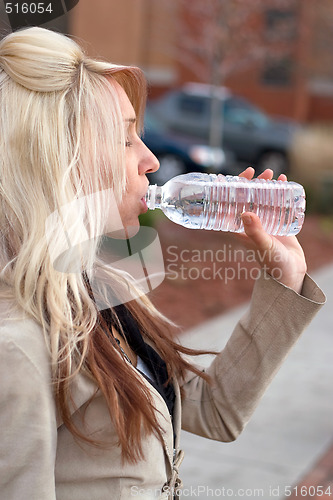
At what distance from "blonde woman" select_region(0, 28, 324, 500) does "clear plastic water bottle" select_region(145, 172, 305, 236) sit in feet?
1.75

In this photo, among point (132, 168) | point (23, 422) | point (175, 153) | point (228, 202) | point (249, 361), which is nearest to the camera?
Answer: point (23, 422)

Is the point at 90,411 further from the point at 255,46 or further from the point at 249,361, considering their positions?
the point at 255,46

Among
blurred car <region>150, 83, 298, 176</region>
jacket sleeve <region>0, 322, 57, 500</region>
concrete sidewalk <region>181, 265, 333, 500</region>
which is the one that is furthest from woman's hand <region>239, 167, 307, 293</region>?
blurred car <region>150, 83, 298, 176</region>

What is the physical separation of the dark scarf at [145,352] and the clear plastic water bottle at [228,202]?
452mm

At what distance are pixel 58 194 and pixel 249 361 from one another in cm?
78

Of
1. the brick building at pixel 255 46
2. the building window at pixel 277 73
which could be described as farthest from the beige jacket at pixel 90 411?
the building window at pixel 277 73

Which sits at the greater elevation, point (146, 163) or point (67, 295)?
point (146, 163)

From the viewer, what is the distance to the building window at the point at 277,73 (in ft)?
73.0

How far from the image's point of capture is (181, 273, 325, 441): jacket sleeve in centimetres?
197

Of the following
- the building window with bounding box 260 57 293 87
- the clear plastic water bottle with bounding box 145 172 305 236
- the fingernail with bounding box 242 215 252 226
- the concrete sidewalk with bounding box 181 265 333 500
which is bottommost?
the building window with bounding box 260 57 293 87

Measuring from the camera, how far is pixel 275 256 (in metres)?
1.94

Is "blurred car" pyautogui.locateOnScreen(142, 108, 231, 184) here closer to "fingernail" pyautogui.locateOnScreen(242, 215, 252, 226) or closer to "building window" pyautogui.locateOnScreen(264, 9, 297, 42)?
"building window" pyautogui.locateOnScreen(264, 9, 297, 42)

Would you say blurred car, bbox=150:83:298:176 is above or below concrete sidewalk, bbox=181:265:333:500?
below

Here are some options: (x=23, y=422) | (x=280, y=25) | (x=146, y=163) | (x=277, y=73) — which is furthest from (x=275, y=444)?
(x=277, y=73)
